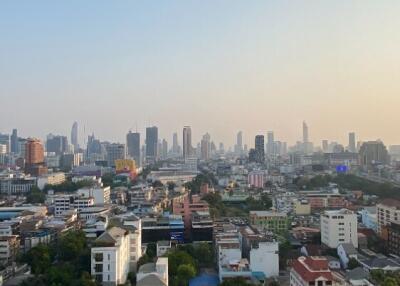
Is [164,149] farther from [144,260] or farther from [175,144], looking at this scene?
[144,260]

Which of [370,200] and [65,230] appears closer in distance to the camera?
[65,230]

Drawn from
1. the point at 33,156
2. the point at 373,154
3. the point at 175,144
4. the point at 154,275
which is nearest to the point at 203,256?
the point at 154,275

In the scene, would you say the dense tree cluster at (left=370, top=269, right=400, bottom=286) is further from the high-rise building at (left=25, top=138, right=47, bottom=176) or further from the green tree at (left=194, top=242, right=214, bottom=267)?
the high-rise building at (left=25, top=138, right=47, bottom=176)

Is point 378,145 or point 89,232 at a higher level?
point 378,145

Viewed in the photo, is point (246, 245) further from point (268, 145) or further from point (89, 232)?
point (268, 145)

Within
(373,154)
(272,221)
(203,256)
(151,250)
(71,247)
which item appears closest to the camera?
(71,247)

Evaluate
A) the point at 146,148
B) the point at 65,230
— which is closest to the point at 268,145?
the point at 146,148

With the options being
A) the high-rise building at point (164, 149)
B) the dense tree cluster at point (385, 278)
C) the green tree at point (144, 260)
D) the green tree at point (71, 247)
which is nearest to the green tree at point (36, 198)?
the green tree at point (71, 247)

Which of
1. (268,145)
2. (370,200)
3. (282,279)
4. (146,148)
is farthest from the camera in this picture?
(268,145)
